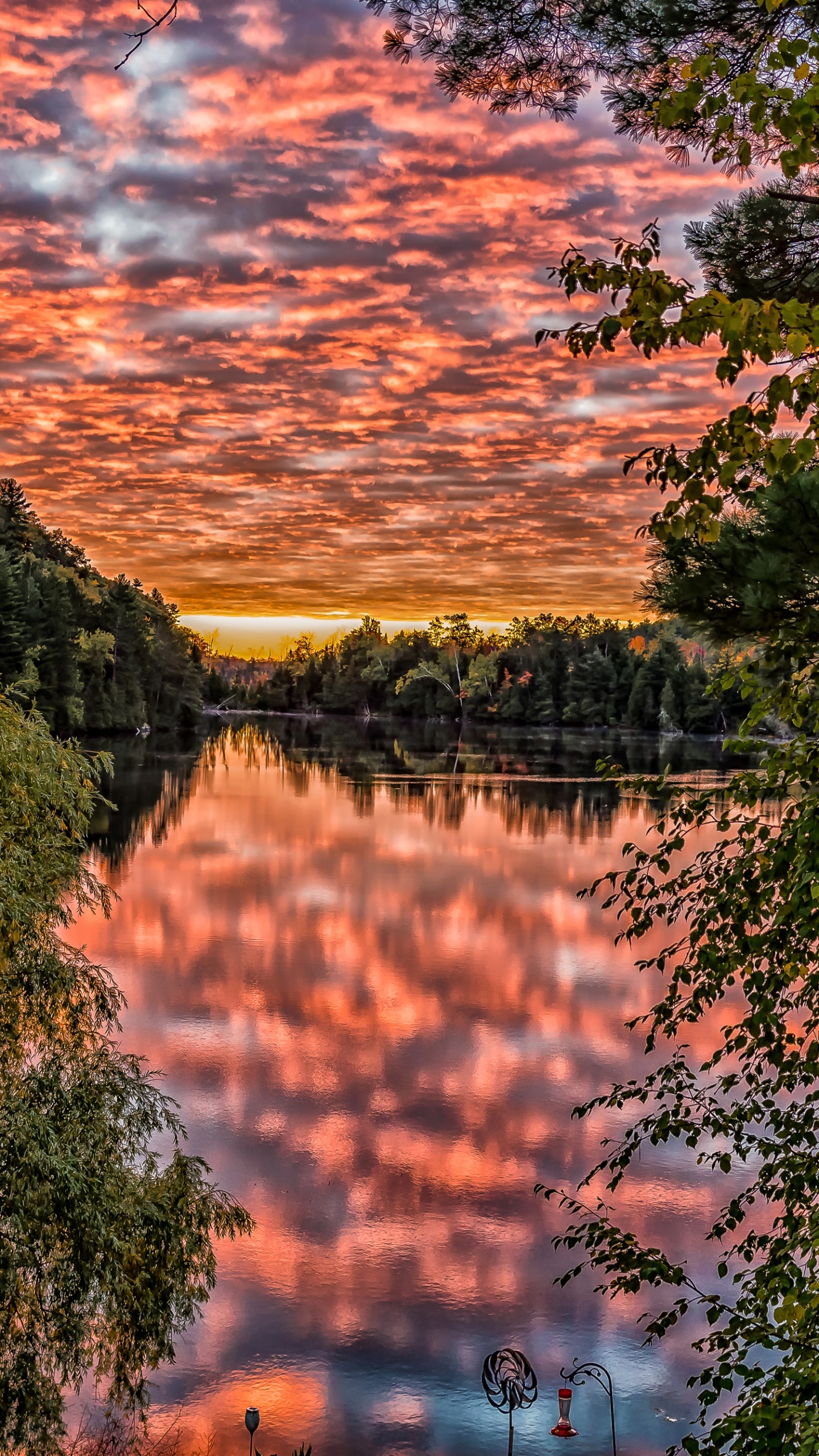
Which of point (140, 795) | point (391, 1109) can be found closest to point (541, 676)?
point (140, 795)

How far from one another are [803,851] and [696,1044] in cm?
2292

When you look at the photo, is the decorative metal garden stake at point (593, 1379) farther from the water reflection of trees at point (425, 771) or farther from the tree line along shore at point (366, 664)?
the tree line along shore at point (366, 664)

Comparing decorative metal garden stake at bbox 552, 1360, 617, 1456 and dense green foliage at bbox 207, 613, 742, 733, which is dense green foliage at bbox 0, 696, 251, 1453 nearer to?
decorative metal garden stake at bbox 552, 1360, 617, 1456

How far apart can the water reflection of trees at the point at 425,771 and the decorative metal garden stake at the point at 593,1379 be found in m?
17.7

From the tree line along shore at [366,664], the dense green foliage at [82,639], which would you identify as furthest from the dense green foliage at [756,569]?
the dense green foliage at [82,639]

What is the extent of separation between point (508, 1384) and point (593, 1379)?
1456 mm

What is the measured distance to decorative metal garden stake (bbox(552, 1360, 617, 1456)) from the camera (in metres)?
11.9

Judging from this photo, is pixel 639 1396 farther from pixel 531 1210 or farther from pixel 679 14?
pixel 679 14

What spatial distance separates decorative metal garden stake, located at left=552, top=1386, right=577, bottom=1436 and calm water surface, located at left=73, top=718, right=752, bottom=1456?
1.13ft

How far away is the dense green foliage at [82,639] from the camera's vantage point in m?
69.3

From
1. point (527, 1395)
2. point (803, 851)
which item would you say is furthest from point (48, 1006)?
point (803, 851)

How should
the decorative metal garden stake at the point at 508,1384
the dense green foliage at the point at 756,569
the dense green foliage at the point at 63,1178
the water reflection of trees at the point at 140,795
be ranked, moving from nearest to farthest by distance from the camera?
the dense green foliage at the point at 756,569 < the dense green foliage at the point at 63,1178 < the decorative metal garden stake at the point at 508,1384 < the water reflection of trees at the point at 140,795

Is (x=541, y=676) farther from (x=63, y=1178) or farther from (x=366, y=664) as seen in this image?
(x=63, y=1178)

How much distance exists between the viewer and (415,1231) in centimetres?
1673
